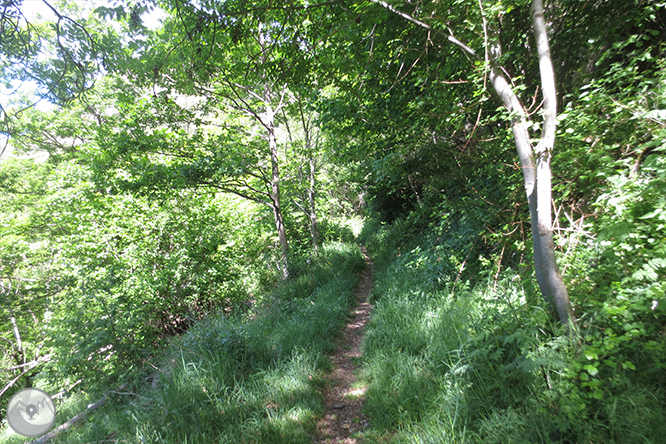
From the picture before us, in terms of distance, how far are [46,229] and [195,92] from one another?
9752mm

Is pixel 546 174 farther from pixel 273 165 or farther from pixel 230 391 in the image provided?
pixel 273 165

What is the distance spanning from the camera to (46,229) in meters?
10.9

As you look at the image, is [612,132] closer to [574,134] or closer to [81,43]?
[574,134]

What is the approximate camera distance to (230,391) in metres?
3.07

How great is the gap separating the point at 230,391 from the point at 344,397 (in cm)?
136

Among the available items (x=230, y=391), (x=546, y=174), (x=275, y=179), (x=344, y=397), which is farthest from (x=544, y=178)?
(x=275, y=179)

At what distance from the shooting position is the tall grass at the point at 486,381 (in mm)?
1685

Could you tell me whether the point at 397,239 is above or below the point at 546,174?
below

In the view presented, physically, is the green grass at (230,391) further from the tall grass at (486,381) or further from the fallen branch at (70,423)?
the tall grass at (486,381)

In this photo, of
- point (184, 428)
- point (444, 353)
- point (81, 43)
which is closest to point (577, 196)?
point (444, 353)

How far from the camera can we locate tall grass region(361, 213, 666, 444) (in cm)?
168

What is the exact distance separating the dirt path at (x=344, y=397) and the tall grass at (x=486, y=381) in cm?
19

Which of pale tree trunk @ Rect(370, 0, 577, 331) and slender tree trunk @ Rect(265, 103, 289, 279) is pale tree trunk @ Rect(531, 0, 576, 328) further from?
slender tree trunk @ Rect(265, 103, 289, 279)

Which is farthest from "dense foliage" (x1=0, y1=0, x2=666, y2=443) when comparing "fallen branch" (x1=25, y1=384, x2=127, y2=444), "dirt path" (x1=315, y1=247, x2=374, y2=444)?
"fallen branch" (x1=25, y1=384, x2=127, y2=444)
